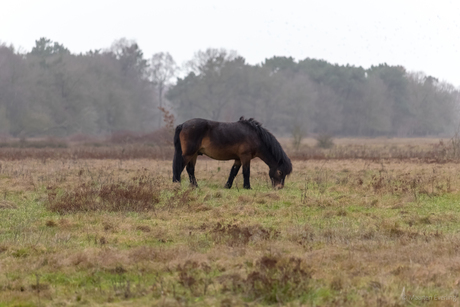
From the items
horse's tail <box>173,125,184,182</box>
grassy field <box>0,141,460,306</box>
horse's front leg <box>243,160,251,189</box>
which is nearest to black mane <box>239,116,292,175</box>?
horse's front leg <box>243,160,251,189</box>

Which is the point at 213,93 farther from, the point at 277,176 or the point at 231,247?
the point at 231,247

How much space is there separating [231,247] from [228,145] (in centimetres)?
689

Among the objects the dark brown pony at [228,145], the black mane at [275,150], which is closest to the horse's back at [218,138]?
the dark brown pony at [228,145]

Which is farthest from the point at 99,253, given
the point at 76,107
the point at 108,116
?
the point at 108,116

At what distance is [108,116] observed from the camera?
2616 inches

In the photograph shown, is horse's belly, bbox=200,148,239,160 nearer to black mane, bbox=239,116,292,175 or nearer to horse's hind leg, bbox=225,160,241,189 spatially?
horse's hind leg, bbox=225,160,241,189

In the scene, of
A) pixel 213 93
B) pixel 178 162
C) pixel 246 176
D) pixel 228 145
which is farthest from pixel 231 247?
pixel 213 93

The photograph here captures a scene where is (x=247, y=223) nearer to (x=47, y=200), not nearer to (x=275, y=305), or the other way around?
(x=275, y=305)

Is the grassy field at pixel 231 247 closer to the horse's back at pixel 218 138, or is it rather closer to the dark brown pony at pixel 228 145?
the dark brown pony at pixel 228 145

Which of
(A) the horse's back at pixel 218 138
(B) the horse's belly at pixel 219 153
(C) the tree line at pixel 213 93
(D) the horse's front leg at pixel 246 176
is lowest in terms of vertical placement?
(D) the horse's front leg at pixel 246 176

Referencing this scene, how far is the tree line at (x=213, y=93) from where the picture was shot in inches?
2232

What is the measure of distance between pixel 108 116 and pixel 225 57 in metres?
20.2

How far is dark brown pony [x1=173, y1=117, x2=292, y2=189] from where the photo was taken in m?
13.0

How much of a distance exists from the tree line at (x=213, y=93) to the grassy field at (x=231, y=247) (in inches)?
1837
